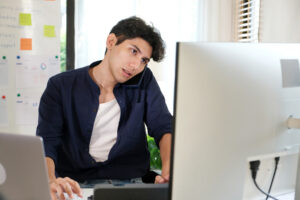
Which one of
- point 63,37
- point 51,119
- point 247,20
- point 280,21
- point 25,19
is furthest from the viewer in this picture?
point 247,20

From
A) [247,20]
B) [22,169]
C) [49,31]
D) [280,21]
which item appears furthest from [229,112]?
[247,20]

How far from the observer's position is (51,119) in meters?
1.49

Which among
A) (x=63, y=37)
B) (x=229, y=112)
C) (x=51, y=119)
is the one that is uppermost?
(x=63, y=37)

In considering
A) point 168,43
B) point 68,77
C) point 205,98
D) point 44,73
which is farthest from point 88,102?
A: point 168,43

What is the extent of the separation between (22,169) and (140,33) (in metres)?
1.01

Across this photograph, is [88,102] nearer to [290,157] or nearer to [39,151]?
[39,151]

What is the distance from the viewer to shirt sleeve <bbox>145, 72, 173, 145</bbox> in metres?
1.62

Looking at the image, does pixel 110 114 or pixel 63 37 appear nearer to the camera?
pixel 110 114

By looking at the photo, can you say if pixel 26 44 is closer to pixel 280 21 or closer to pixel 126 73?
pixel 126 73

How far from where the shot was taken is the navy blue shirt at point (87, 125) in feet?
4.95

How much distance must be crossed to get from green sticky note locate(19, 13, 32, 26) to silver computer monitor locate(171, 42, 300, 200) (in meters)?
2.26

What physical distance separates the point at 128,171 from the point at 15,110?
1.49 metres

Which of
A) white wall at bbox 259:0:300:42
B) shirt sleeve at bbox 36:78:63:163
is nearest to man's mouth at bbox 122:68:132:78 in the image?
shirt sleeve at bbox 36:78:63:163

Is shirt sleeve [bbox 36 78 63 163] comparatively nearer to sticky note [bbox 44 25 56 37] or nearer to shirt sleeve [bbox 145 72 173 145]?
shirt sleeve [bbox 145 72 173 145]
